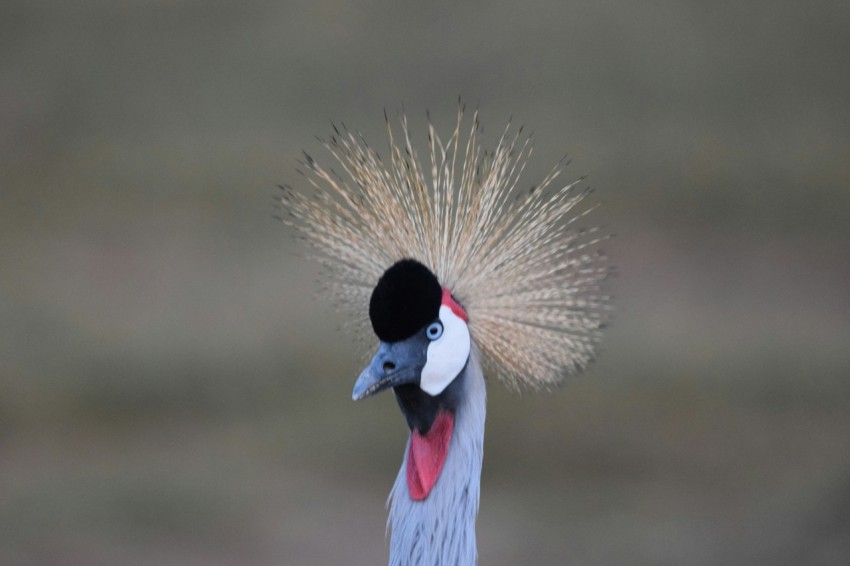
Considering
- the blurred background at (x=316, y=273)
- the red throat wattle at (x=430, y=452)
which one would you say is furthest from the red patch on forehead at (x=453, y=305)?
the blurred background at (x=316, y=273)

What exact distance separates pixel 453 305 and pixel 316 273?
1968mm

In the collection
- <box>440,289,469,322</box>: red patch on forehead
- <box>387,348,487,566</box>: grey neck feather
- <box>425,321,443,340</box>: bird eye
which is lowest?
<box>387,348,487,566</box>: grey neck feather

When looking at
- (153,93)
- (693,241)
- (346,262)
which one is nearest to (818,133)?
(693,241)

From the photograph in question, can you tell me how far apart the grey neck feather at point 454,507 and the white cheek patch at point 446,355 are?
0.04 metres

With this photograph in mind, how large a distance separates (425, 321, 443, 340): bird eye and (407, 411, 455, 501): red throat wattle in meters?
0.13

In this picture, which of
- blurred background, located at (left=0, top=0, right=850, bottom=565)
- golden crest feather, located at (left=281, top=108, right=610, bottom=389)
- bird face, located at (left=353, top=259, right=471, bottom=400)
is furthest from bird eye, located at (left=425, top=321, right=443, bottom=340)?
blurred background, located at (left=0, top=0, right=850, bottom=565)

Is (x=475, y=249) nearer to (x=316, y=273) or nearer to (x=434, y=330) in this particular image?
(x=434, y=330)

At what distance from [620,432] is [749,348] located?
0.47 metres

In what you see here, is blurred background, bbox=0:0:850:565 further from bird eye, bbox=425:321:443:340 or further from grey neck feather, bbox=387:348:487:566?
bird eye, bbox=425:321:443:340

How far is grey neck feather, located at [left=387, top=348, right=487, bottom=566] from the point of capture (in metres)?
1.82

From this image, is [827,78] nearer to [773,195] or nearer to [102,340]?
[773,195]

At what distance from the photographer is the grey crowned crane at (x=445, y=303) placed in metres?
1.77

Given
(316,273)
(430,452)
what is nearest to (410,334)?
(430,452)

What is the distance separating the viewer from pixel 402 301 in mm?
1746
